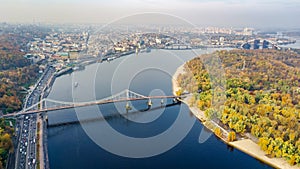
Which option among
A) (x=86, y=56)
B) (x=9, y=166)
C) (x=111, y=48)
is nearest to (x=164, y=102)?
(x=9, y=166)

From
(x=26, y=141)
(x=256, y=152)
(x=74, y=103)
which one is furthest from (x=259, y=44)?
(x=26, y=141)

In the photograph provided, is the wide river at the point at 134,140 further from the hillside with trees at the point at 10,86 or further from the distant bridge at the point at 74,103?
the hillside with trees at the point at 10,86

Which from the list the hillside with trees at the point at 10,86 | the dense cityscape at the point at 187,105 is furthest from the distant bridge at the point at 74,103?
the hillside with trees at the point at 10,86

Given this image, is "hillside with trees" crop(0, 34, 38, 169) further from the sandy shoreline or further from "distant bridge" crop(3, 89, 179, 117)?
the sandy shoreline

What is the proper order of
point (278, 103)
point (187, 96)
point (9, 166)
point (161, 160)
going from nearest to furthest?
point (9, 166), point (161, 160), point (278, 103), point (187, 96)

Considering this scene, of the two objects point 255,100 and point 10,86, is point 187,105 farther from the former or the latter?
point 10,86

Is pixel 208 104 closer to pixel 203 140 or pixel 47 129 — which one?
pixel 203 140

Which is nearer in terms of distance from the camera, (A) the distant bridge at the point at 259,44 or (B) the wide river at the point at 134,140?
(B) the wide river at the point at 134,140

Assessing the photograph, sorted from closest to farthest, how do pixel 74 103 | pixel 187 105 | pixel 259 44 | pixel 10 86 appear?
pixel 74 103 → pixel 187 105 → pixel 10 86 → pixel 259 44
